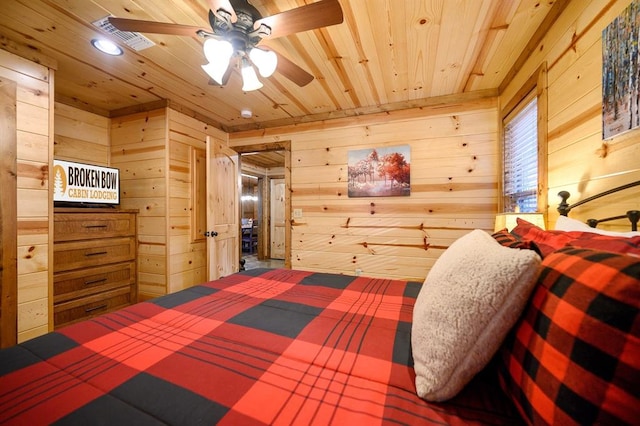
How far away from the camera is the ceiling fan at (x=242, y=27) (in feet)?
3.82

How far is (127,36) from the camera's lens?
68.1 inches

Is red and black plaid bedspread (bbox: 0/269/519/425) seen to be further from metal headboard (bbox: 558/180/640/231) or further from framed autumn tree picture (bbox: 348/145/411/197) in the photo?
framed autumn tree picture (bbox: 348/145/411/197)

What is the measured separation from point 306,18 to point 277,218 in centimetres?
513

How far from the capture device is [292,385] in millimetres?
639

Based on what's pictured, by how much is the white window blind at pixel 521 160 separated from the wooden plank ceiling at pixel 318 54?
18.0 inches

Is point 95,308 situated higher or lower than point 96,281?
lower

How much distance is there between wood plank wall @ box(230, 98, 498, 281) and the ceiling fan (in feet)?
5.35

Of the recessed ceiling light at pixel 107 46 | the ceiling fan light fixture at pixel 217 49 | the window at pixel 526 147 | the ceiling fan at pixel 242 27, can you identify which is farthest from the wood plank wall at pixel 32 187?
the window at pixel 526 147

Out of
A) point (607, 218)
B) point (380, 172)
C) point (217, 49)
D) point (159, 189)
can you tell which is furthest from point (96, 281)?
point (607, 218)

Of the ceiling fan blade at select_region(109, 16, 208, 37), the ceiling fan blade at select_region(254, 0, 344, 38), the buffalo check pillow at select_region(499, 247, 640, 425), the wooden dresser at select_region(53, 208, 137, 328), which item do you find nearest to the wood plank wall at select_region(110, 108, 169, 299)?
the wooden dresser at select_region(53, 208, 137, 328)

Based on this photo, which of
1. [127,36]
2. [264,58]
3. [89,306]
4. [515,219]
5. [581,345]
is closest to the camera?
[581,345]

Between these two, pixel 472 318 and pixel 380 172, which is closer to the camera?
pixel 472 318

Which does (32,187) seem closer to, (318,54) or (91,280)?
(91,280)

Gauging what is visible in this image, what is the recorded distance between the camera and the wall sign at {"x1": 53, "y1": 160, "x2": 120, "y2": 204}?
88.7 inches
